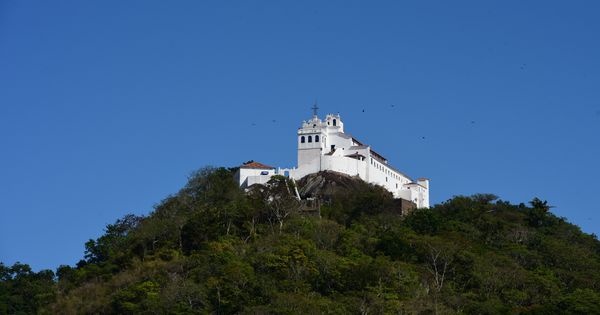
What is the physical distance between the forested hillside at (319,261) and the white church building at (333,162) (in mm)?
2009

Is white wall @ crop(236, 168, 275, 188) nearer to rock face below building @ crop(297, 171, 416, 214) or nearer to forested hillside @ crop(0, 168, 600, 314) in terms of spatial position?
forested hillside @ crop(0, 168, 600, 314)

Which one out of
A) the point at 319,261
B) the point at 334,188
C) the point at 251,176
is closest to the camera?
the point at 319,261

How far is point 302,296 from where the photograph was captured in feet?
171

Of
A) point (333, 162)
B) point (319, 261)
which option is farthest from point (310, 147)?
point (319, 261)

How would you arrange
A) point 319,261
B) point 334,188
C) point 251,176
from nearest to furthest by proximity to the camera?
1. point 319,261
2. point 334,188
3. point 251,176

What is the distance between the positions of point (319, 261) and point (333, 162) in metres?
18.9

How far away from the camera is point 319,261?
2227 inches

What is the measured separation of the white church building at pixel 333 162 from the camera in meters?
74.6

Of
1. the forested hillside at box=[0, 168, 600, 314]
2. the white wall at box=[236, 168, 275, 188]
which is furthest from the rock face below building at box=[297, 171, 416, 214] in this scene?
the white wall at box=[236, 168, 275, 188]

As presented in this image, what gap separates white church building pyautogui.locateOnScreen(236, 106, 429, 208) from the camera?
245 ft

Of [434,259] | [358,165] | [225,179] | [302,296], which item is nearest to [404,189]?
[358,165]

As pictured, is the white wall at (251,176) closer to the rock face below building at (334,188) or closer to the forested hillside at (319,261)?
the forested hillside at (319,261)

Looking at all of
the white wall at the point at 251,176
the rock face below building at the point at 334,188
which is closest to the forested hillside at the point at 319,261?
the rock face below building at the point at 334,188

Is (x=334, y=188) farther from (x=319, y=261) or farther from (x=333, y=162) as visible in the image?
(x=319, y=261)
